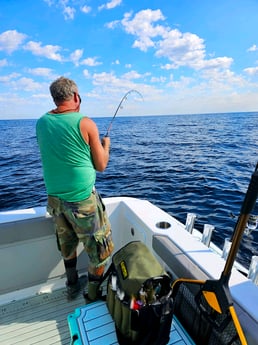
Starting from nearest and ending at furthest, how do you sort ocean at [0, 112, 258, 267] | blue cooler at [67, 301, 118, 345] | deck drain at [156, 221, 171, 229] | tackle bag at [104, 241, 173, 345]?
tackle bag at [104, 241, 173, 345]
blue cooler at [67, 301, 118, 345]
deck drain at [156, 221, 171, 229]
ocean at [0, 112, 258, 267]

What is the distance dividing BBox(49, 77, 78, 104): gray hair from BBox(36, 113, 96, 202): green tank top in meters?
0.13

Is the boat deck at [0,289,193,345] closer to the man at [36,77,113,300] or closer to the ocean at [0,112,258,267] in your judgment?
the man at [36,77,113,300]

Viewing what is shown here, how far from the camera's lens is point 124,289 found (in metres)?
1.39

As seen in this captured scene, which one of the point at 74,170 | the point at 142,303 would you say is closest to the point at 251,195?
the point at 142,303

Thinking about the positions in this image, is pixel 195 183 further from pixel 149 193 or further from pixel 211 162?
pixel 211 162

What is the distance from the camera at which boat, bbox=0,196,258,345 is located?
175 centimetres

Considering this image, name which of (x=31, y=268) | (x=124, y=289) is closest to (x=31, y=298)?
(x=31, y=268)

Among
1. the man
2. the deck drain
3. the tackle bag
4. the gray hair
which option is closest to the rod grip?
the tackle bag

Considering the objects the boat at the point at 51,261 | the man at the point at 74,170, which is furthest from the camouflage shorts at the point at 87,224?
the boat at the point at 51,261

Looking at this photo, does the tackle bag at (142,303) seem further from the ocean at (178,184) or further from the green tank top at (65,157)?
the ocean at (178,184)

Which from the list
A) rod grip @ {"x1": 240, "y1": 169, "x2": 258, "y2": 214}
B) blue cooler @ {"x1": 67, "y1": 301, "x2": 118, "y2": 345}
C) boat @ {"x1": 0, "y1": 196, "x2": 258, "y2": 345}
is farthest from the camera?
boat @ {"x1": 0, "y1": 196, "x2": 258, "y2": 345}

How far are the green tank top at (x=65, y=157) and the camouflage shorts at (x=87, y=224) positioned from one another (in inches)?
2.6

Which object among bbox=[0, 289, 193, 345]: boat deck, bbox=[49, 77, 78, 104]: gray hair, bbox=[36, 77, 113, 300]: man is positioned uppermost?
bbox=[49, 77, 78, 104]: gray hair

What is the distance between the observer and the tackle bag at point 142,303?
132 cm
